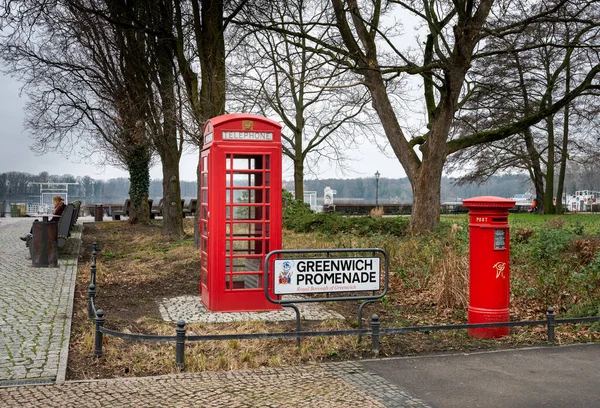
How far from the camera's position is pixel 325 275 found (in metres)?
8.02

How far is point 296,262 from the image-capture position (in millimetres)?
7918

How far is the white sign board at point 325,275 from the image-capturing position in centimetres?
783

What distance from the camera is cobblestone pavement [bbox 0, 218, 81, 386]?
21.7 feet

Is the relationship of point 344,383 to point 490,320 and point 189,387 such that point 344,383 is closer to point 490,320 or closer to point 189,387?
point 189,387

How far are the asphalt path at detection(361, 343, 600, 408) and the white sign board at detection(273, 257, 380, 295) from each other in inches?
49.4

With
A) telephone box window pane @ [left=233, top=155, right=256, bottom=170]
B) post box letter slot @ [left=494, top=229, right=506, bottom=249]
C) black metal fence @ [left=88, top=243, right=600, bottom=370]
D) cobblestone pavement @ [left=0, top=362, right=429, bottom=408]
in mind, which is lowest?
cobblestone pavement @ [left=0, top=362, right=429, bottom=408]

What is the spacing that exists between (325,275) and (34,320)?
400 centimetres

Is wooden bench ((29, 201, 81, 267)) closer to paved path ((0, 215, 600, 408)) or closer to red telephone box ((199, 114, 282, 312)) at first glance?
red telephone box ((199, 114, 282, 312))

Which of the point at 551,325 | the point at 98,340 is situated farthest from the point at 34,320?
the point at 551,325

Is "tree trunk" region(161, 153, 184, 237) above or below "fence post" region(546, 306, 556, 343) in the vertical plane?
above

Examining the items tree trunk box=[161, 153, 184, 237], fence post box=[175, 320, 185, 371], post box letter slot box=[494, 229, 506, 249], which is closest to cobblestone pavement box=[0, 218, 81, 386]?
fence post box=[175, 320, 185, 371]

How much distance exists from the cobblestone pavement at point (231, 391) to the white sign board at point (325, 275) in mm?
1381

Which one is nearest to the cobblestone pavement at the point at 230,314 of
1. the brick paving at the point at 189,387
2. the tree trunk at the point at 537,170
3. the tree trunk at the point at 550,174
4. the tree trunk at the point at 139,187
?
the brick paving at the point at 189,387

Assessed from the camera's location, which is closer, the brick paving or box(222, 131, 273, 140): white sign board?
the brick paving
